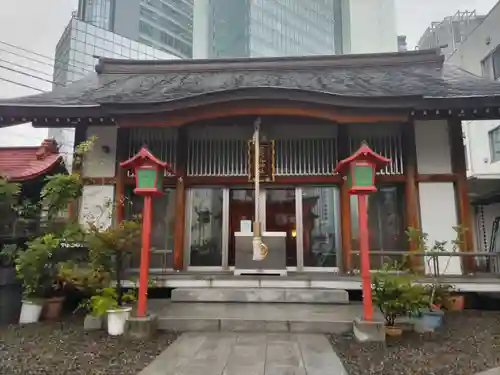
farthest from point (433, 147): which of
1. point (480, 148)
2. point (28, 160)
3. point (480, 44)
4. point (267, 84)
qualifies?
point (480, 44)

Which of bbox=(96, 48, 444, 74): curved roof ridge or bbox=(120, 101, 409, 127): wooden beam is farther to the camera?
bbox=(96, 48, 444, 74): curved roof ridge

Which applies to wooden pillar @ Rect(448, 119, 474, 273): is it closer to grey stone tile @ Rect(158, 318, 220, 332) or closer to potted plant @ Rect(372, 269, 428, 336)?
potted plant @ Rect(372, 269, 428, 336)

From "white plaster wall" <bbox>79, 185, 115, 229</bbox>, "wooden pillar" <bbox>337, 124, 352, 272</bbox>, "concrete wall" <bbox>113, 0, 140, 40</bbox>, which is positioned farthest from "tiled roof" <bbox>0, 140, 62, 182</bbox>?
"concrete wall" <bbox>113, 0, 140, 40</bbox>

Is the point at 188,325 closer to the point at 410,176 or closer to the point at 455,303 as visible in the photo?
the point at 455,303

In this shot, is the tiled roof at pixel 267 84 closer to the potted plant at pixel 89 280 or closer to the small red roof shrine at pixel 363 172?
the small red roof shrine at pixel 363 172

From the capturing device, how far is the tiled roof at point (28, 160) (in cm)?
799

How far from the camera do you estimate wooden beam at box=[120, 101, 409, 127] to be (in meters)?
7.21

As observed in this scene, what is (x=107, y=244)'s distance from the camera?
17.8 feet

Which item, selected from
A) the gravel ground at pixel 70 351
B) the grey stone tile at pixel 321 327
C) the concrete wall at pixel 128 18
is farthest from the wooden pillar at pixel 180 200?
the concrete wall at pixel 128 18

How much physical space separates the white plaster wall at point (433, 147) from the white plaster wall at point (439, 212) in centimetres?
35

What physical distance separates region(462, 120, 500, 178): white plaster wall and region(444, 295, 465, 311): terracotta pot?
10.8m

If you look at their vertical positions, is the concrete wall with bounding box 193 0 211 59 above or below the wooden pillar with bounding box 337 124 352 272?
above

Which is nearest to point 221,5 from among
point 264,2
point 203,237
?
point 264,2

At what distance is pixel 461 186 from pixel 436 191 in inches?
19.2
